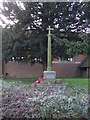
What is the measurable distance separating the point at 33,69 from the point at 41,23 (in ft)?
Result: 27.6

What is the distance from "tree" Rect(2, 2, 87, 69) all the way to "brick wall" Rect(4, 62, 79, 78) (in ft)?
21.2

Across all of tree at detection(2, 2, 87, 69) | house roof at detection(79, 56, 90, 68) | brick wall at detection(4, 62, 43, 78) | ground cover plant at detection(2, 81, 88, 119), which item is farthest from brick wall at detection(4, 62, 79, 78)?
ground cover plant at detection(2, 81, 88, 119)

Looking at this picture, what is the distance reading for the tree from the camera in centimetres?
1342

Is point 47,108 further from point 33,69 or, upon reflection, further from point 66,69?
point 66,69

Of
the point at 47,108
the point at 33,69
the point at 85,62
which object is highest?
the point at 85,62

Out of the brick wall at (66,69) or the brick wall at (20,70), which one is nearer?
the brick wall at (20,70)

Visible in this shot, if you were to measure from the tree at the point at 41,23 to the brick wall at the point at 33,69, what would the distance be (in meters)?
6.47

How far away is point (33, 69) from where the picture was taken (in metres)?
21.0

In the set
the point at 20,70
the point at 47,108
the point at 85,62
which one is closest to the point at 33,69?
the point at 20,70

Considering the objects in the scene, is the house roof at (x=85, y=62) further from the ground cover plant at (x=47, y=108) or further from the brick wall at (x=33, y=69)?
the ground cover plant at (x=47, y=108)

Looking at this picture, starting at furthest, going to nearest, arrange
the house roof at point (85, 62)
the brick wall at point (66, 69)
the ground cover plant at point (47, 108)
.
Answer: the brick wall at point (66, 69) → the house roof at point (85, 62) → the ground cover plant at point (47, 108)

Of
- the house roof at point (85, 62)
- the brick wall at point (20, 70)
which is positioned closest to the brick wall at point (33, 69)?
the brick wall at point (20, 70)

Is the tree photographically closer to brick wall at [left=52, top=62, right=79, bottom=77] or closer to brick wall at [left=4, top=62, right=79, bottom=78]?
brick wall at [left=4, top=62, right=79, bottom=78]

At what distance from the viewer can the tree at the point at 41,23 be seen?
528 inches
